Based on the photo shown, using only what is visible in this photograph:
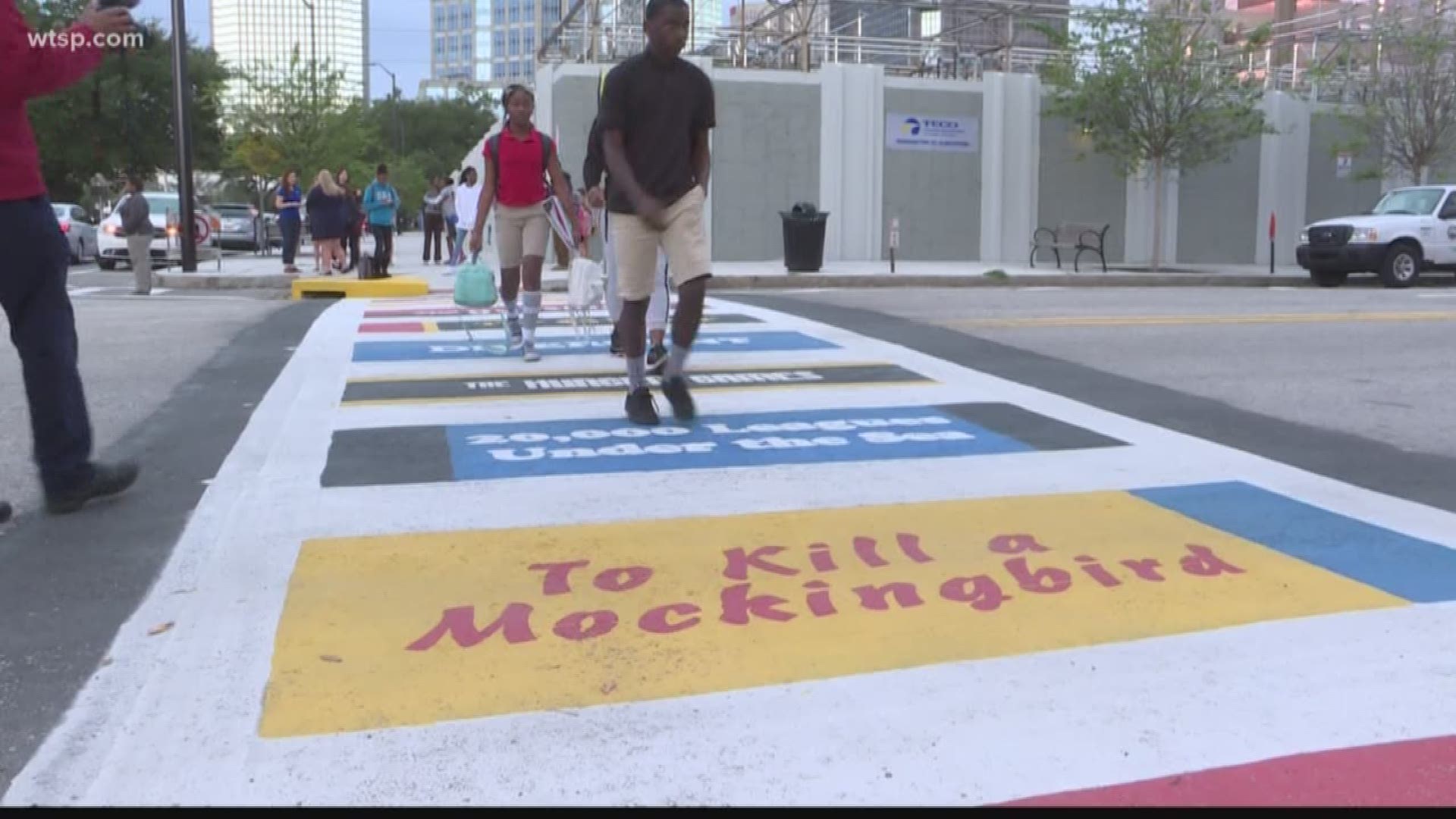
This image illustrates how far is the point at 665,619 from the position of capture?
11.8 ft

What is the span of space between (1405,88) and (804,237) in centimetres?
1399

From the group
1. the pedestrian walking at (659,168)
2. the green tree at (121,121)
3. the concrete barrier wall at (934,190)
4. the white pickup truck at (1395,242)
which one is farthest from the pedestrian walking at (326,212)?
the green tree at (121,121)

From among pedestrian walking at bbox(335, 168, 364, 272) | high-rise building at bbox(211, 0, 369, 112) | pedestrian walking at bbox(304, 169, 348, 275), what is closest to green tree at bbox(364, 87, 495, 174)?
high-rise building at bbox(211, 0, 369, 112)

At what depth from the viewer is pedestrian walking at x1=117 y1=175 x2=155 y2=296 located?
1670 cm

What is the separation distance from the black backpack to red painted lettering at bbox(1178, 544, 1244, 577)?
505 centimetres

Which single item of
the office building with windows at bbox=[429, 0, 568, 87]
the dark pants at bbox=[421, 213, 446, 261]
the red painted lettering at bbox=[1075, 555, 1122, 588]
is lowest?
the red painted lettering at bbox=[1075, 555, 1122, 588]

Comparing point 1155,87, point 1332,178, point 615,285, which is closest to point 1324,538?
point 615,285

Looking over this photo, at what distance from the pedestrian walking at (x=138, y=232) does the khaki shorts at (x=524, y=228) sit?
10.6m

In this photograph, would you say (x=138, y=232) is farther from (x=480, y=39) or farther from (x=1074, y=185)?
(x=480, y=39)

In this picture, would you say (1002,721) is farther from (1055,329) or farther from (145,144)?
(145,144)

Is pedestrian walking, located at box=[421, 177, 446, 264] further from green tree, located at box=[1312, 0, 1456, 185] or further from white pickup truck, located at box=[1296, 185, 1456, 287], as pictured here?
green tree, located at box=[1312, 0, 1456, 185]

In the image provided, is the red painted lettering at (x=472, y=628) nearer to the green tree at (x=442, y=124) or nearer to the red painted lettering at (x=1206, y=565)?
the red painted lettering at (x=1206, y=565)

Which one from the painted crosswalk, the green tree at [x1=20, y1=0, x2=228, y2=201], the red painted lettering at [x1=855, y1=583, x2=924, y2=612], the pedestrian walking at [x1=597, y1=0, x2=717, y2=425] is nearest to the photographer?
the painted crosswalk

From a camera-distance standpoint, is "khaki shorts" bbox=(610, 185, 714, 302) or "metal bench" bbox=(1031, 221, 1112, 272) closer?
"khaki shorts" bbox=(610, 185, 714, 302)
